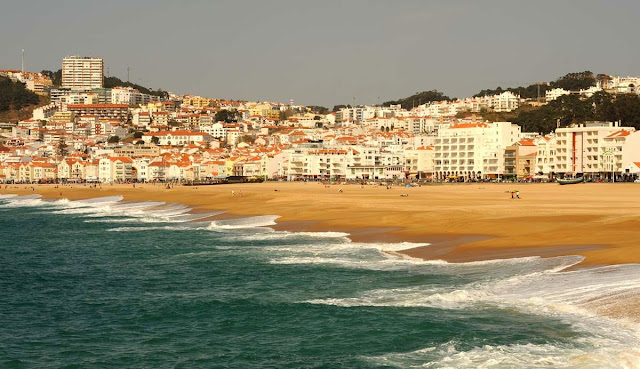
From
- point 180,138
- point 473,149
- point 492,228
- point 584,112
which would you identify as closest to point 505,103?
point 584,112

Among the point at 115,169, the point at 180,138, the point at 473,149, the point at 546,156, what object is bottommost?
the point at 115,169

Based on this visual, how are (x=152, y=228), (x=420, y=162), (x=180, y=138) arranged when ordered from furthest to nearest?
(x=180, y=138), (x=420, y=162), (x=152, y=228)

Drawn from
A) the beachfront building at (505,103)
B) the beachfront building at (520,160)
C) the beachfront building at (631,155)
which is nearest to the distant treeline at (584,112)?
the beachfront building at (520,160)

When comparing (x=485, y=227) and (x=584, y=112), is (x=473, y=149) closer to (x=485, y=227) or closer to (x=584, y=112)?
(x=584, y=112)

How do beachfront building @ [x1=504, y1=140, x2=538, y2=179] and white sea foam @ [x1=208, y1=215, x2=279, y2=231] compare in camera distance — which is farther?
beachfront building @ [x1=504, y1=140, x2=538, y2=179]

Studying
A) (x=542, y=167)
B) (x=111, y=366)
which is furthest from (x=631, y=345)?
(x=542, y=167)

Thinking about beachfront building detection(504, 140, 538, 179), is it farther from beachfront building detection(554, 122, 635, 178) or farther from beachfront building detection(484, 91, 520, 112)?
beachfront building detection(484, 91, 520, 112)

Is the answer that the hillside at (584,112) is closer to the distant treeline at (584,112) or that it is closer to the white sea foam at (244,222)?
the distant treeline at (584,112)

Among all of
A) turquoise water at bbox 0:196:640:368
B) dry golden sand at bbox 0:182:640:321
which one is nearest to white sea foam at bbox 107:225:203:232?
dry golden sand at bbox 0:182:640:321
